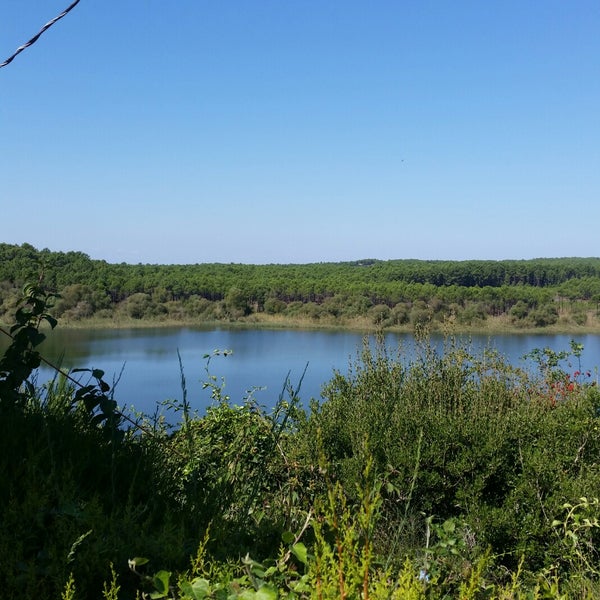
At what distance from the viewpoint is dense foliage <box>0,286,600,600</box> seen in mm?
1455

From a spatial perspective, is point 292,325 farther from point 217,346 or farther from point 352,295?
point 217,346

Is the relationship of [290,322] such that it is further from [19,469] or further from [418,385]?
[19,469]

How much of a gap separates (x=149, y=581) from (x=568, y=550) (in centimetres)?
245

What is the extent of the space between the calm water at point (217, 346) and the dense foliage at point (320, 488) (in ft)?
23.5

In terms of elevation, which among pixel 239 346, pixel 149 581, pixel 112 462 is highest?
pixel 112 462

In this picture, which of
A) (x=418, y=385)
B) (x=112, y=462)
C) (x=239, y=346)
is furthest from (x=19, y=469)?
(x=239, y=346)

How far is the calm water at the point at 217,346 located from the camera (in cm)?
1570

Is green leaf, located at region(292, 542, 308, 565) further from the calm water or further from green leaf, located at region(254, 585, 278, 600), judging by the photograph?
the calm water

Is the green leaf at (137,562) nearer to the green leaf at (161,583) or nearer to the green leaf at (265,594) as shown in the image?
the green leaf at (161,583)

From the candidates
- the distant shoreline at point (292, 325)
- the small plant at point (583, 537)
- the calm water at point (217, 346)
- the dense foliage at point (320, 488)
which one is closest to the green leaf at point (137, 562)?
the dense foliage at point (320, 488)

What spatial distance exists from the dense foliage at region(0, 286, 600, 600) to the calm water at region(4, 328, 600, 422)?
7.15 metres

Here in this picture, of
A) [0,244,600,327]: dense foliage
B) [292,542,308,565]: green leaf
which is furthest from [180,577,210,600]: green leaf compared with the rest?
[0,244,600,327]: dense foliage

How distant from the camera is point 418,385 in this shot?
14.9ft

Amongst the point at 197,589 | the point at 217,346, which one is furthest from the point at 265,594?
the point at 217,346
